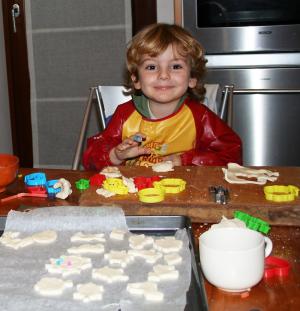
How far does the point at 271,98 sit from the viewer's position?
261cm

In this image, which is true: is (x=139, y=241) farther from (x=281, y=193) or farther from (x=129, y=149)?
(x=129, y=149)

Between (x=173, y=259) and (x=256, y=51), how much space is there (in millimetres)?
1819

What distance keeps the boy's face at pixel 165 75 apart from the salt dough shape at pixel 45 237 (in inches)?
29.3

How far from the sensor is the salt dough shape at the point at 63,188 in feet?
4.13

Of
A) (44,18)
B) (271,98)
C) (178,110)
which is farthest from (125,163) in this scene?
(44,18)

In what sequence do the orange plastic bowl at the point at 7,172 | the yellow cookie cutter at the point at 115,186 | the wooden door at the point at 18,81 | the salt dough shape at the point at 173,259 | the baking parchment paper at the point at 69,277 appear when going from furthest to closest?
the wooden door at the point at 18,81 → the orange plastic bowl at the point at 7,172 → the yellow cookie cutter at the point at 115,186 → the salt dough shape at the point at 173,259 → the baking parchment paper at the point at 69,277

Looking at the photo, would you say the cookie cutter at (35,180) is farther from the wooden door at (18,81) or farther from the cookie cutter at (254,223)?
the wooden door at (18,81)

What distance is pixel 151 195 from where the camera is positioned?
1.13 m

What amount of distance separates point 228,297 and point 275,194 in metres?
0.33

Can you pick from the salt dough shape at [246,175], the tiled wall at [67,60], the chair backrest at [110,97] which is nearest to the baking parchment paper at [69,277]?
the salt dough shape at [246,175]

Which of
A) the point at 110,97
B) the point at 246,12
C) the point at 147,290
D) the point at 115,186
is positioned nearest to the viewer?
the point at 147,290

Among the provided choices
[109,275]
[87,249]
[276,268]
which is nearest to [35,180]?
[87,249]

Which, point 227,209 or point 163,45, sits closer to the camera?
point 227,209

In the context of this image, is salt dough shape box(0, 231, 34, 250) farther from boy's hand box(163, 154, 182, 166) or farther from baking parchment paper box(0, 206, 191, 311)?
boy's hand box(163, 154, 182, 166)
